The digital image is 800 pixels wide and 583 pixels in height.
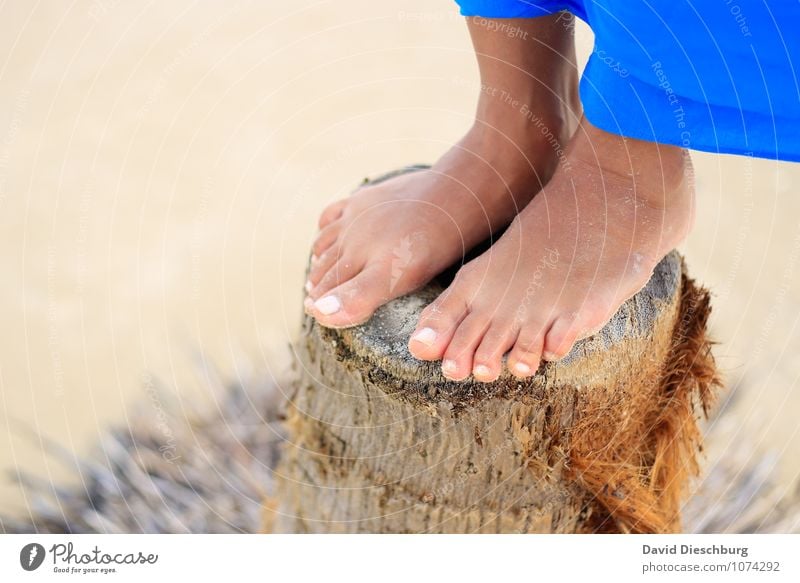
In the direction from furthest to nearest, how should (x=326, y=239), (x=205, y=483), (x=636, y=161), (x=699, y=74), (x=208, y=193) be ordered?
(x=208, y=193), (x=205, y=483), (x=326, y=239), (x=636, y=161), (x=699, y=74)

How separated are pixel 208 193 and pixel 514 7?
0.82 metres

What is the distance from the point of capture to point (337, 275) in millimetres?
910

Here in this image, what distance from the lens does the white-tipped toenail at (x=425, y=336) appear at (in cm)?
78

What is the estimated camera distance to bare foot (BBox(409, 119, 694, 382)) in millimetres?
818

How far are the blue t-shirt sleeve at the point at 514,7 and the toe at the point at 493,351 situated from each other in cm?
30

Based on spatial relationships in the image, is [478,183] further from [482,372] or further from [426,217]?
[482,372]

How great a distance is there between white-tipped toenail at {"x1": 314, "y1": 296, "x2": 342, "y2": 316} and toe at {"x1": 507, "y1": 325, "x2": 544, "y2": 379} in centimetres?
16

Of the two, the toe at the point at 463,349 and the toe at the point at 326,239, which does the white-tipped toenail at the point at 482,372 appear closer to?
the toe at the point at 463,349

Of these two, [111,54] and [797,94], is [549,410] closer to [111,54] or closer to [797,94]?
[797,94]

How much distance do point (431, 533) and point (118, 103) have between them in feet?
3.67

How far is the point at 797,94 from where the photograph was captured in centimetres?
77
